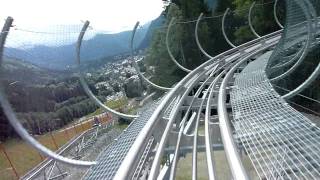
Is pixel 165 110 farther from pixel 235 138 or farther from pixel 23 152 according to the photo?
pixel 23 152

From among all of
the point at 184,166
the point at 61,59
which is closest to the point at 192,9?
the point at 184,166

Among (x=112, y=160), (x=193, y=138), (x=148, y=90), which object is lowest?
(x=148, y=90)

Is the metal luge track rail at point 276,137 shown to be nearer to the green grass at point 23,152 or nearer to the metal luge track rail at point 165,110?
the metal luge track rail at point 165,110

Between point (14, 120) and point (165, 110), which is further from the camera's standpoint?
point (165, 110)

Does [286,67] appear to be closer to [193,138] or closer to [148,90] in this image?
[193,138]

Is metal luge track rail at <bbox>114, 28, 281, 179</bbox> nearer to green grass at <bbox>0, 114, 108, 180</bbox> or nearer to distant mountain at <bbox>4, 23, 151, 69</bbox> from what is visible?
distant mountain at <bbox>4, 23, 151, 69</bbox>

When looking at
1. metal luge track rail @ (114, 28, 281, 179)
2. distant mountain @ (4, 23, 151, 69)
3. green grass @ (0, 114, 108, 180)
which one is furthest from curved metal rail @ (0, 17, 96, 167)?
green grass @ (0, 114, 108, 180)

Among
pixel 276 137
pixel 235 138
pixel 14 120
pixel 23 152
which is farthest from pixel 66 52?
pixel 276 137

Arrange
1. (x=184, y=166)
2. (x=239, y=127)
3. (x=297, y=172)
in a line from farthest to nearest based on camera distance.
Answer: (x=184, y=166), (x=239, y=127), (x=297, y=172)
